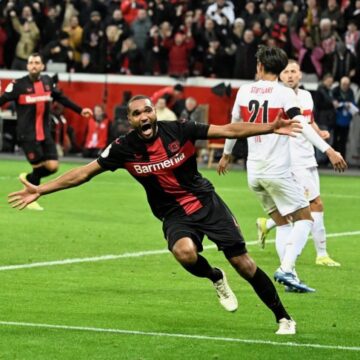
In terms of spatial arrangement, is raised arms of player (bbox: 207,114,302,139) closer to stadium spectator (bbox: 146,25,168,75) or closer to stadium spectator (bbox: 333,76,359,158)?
stadium spectator (bbox: 333,76,359,158)

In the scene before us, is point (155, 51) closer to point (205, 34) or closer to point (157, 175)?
point (205, 34)

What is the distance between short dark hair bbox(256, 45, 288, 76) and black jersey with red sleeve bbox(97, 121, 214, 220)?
227 centimetres

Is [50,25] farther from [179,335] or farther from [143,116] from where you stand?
[179,335]

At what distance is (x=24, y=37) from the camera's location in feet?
121

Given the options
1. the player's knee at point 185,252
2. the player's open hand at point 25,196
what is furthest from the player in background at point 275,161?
the player's open hand at point 25,196

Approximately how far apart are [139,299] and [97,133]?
77.2 feet

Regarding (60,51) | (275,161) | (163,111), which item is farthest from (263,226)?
(60,51)

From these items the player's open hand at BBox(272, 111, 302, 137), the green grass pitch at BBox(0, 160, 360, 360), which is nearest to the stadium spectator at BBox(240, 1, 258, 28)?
the green grass pitch at BBox(0, 160, 360, 360)

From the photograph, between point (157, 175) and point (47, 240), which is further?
point (47, 240)

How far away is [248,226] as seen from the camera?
19.8 meters

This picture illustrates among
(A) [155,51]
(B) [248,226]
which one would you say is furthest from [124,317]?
(A) [155,51]

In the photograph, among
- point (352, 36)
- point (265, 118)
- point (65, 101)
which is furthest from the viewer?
point (352, 36)

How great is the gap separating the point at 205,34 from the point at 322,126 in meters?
4.11

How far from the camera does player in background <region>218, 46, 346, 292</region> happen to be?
1287 cm
